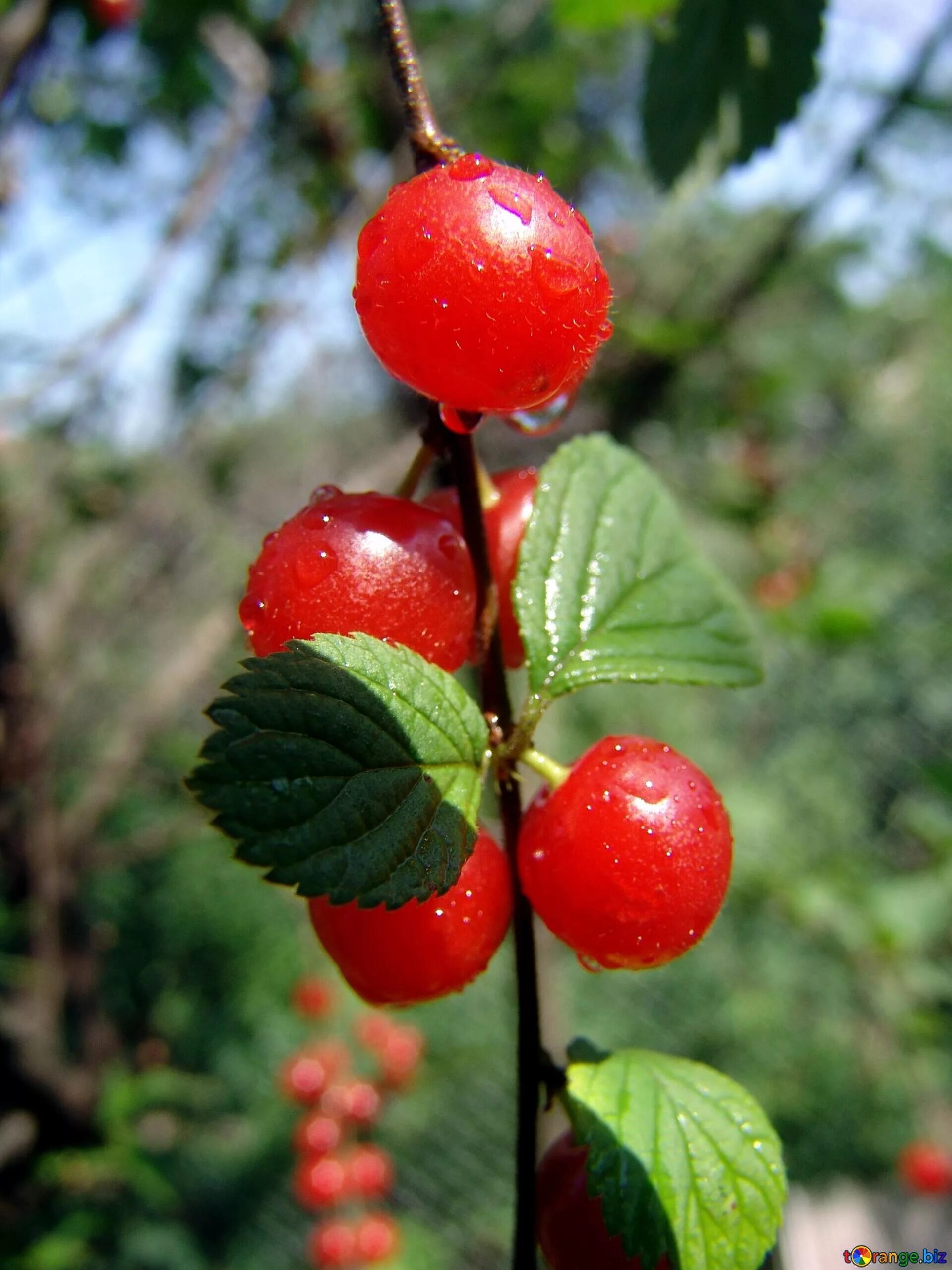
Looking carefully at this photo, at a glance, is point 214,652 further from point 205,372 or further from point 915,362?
point 915,362

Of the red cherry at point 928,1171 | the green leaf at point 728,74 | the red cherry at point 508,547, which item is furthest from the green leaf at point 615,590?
the red cherry at point 928,1171

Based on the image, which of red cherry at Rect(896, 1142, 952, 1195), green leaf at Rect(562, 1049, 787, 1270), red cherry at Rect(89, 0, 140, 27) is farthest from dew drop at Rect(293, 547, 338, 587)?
red cherry at Rect(896, 1142, 952, 1195)

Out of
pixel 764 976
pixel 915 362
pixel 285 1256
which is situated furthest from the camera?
pixel 915 362

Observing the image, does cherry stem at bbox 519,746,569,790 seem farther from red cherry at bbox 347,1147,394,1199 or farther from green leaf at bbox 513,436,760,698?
red cherry at bbox 347,1147,394,1199

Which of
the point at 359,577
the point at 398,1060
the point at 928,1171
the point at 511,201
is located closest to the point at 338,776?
the point at 359,577

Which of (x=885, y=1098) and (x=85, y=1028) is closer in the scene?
(x=85, y=1028)

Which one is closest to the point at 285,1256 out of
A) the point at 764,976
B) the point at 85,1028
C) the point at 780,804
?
the point at 85,1028

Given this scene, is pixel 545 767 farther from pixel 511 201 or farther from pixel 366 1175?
pixel 366 1175
